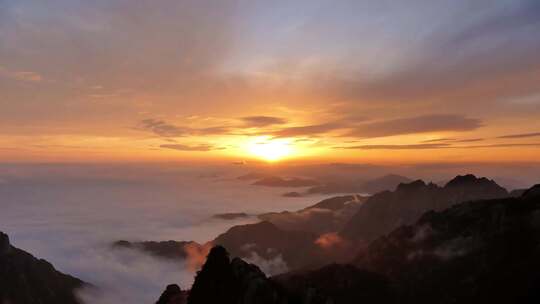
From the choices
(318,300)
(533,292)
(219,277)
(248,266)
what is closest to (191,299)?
(219,277)

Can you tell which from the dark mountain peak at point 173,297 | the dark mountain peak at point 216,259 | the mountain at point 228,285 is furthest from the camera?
the dark mountain peak at point 173,297

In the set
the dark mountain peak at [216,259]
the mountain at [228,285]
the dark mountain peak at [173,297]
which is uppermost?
the dark mountain peak at [216,259]

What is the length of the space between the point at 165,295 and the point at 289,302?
5926 cm

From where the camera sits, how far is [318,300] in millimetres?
95188

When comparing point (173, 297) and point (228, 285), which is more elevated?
point (228, 285)

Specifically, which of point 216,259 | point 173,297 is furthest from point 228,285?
point 173,297

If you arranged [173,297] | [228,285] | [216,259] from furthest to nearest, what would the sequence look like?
[173,297]
[216,259]
[228,285]

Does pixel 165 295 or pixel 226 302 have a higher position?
pixel 226 302

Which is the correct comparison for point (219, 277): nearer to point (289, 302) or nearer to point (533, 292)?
point (289, 302)

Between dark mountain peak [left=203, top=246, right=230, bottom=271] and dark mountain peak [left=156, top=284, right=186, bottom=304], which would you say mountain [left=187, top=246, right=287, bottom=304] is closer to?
dark mountain peak [left=203, top=246, right=230, bottom=271]

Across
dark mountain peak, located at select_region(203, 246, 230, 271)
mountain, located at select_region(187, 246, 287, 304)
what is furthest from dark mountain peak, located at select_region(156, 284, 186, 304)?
dark mountain peak, located at select_region(203, 246, 230, 271)

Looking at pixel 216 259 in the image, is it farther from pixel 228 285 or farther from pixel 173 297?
pixel 173 297

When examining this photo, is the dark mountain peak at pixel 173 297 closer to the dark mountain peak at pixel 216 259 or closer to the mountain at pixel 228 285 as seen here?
the mountain at pixel 228 285

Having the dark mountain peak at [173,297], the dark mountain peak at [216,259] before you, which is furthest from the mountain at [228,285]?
the dark mountain peak at [173,297]
